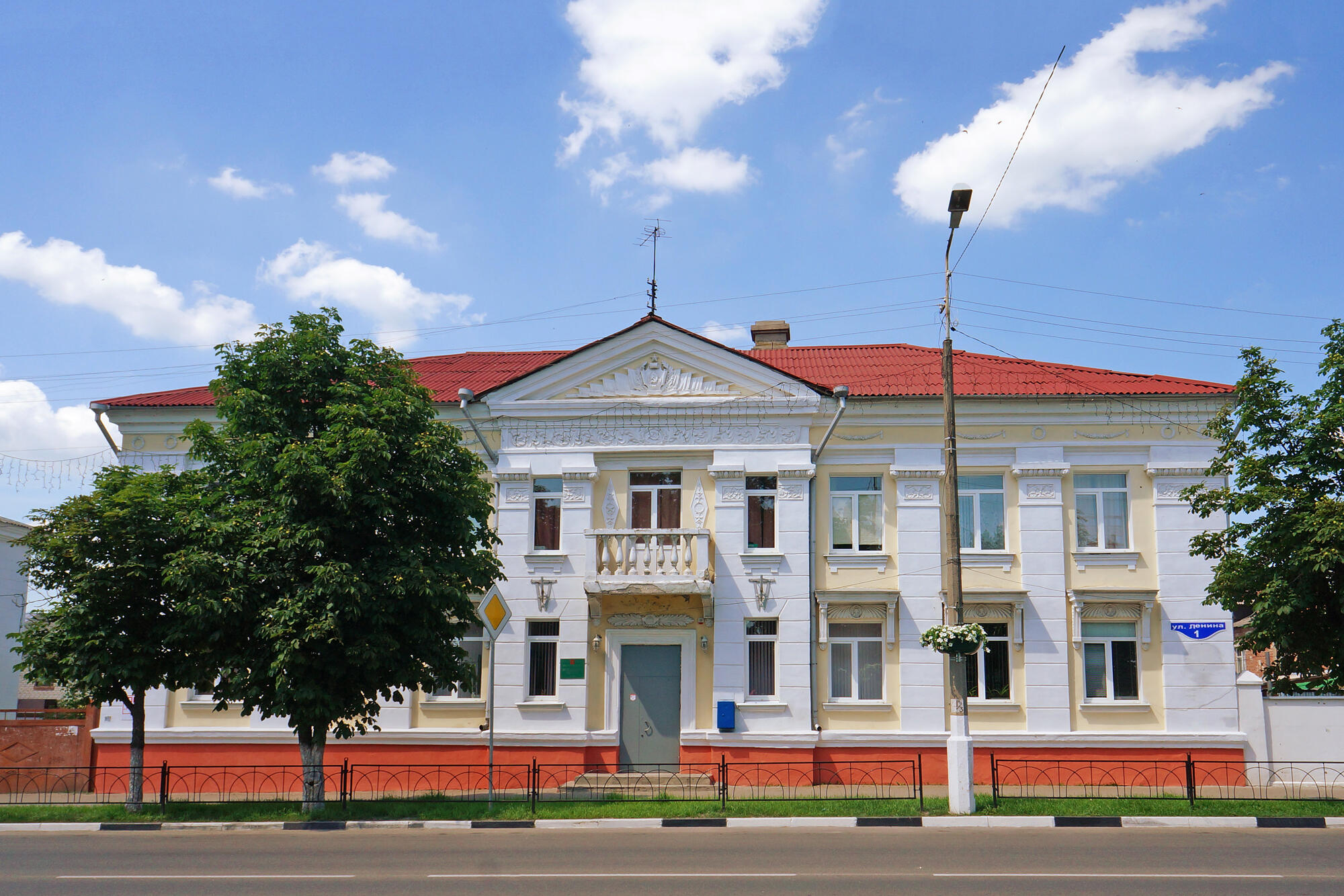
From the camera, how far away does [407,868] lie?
10.9 metres

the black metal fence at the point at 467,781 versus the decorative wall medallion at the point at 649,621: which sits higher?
the decorative wall medallion at the point at 649,621

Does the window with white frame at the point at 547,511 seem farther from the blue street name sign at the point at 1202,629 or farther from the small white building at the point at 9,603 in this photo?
the small white building at the point at 9,603

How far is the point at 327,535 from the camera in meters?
15.4

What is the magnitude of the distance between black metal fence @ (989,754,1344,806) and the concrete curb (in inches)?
135

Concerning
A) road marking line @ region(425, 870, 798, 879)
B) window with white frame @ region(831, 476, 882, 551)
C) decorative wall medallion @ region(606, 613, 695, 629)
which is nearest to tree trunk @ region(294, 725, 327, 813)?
road marking line @ region(425, 870, 798, 879)

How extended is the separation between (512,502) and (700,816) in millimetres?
8433

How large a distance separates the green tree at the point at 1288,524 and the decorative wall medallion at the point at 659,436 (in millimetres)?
8112

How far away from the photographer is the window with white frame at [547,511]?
2091 centimetres

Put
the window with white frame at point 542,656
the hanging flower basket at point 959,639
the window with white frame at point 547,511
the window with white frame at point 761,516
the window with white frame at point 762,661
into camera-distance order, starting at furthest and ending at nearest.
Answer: the window with white frame at point 547,511, the window with white frame at point 761,516, the window with white frame at point 542,656, the window with white frame at point 762,661, the hanging flower basket at point 959,639

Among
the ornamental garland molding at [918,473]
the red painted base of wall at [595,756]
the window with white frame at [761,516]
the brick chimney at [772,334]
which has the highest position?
the brick chimney at [772,334]

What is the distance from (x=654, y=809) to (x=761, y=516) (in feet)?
22.9

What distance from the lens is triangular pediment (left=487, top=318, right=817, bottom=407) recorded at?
20.6 meters

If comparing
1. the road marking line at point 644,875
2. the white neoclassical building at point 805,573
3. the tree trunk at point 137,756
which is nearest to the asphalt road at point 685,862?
the road marking line at point 644,875

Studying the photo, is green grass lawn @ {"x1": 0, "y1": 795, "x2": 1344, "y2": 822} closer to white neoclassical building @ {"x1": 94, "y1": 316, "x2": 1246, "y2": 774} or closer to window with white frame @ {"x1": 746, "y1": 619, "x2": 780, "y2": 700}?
white neoclassical building @ {"x1": 94, "y1": 316, "x2": 1246, "y2": 774}
